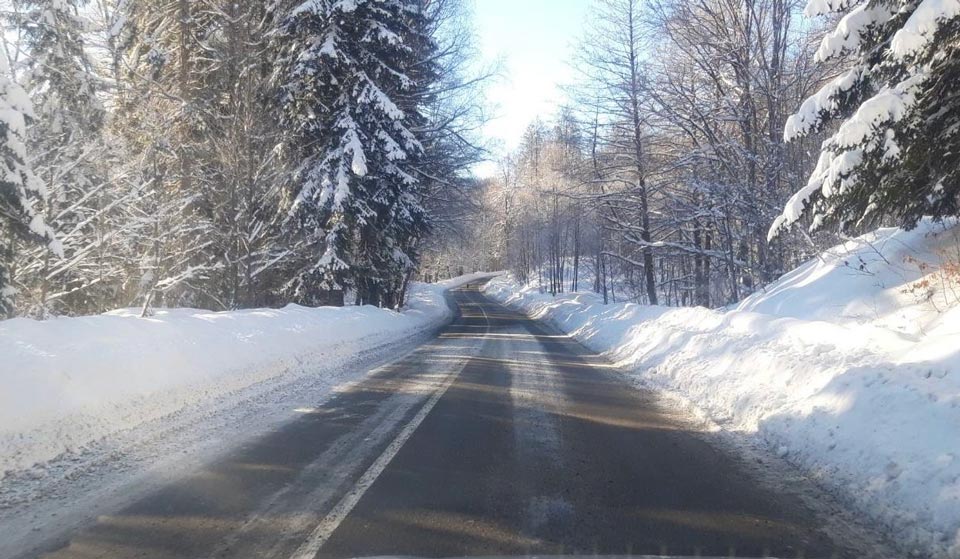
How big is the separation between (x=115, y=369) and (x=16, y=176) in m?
3.82

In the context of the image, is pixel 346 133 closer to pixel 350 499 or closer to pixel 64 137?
pixel 64 137

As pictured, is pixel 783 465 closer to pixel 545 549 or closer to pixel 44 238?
pixel 545 549

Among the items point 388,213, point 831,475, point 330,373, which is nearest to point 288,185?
point 388,213

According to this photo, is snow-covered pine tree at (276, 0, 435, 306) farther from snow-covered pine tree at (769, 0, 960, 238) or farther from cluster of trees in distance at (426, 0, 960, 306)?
snow-covered pine tree at (769, 0, 960, 238)

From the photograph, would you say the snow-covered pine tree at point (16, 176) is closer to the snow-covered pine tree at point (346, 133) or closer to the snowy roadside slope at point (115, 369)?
the snowy roadside slope at point (115, 369)

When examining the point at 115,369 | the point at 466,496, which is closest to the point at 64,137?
the point at 115,369

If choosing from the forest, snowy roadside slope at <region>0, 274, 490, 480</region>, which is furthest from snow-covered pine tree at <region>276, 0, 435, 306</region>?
snowy roadside slope at <region>0, 274, 490, 480</region>

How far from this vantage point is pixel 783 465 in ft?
19.6

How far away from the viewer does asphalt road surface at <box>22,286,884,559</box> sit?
420cm

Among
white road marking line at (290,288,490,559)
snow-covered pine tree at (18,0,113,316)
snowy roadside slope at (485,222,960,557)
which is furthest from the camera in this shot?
snow-covered pine tree at (18,0,113,316)

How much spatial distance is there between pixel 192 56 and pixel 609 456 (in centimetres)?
1785

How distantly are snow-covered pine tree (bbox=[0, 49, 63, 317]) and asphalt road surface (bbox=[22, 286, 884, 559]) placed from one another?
537cm

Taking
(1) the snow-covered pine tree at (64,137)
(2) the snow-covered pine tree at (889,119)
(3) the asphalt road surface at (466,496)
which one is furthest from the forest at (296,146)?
(3) the asphalt road surface at (466,496)

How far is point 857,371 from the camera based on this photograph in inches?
257
